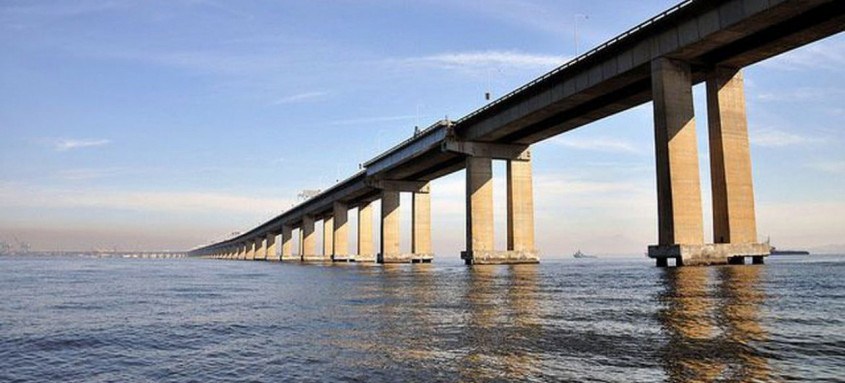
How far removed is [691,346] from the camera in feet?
36.1

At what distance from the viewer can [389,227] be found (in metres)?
109

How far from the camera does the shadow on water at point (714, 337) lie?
28.6 feet

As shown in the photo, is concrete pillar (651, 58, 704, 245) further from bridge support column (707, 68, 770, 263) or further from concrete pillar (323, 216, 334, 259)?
concrete pillar (323, 216, 334, 259)

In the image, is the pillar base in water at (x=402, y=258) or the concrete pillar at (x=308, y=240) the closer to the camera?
the pillar base in water at (x=402, y=258)

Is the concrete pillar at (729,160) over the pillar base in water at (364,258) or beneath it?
over

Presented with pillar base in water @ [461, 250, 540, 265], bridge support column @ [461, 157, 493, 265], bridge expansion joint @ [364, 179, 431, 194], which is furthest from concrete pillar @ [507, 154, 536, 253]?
bridge expansion joint @ [364, 179, 431, 194]

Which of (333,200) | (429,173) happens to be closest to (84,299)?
(429,173)

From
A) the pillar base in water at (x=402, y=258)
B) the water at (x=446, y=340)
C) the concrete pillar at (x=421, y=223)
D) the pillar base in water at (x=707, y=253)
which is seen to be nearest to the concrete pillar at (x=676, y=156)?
the pillar base in water at (x=707, y=253)

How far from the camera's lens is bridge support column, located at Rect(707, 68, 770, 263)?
4859 cm

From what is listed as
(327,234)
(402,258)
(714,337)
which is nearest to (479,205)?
(402,258)

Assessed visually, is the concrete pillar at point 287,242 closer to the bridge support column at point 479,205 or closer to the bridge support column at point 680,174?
the bridge support column at point 479,205

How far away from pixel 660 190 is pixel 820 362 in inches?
1606

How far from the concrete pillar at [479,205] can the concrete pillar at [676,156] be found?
3115cm

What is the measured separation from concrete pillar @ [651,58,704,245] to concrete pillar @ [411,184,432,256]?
59499 millimetres
